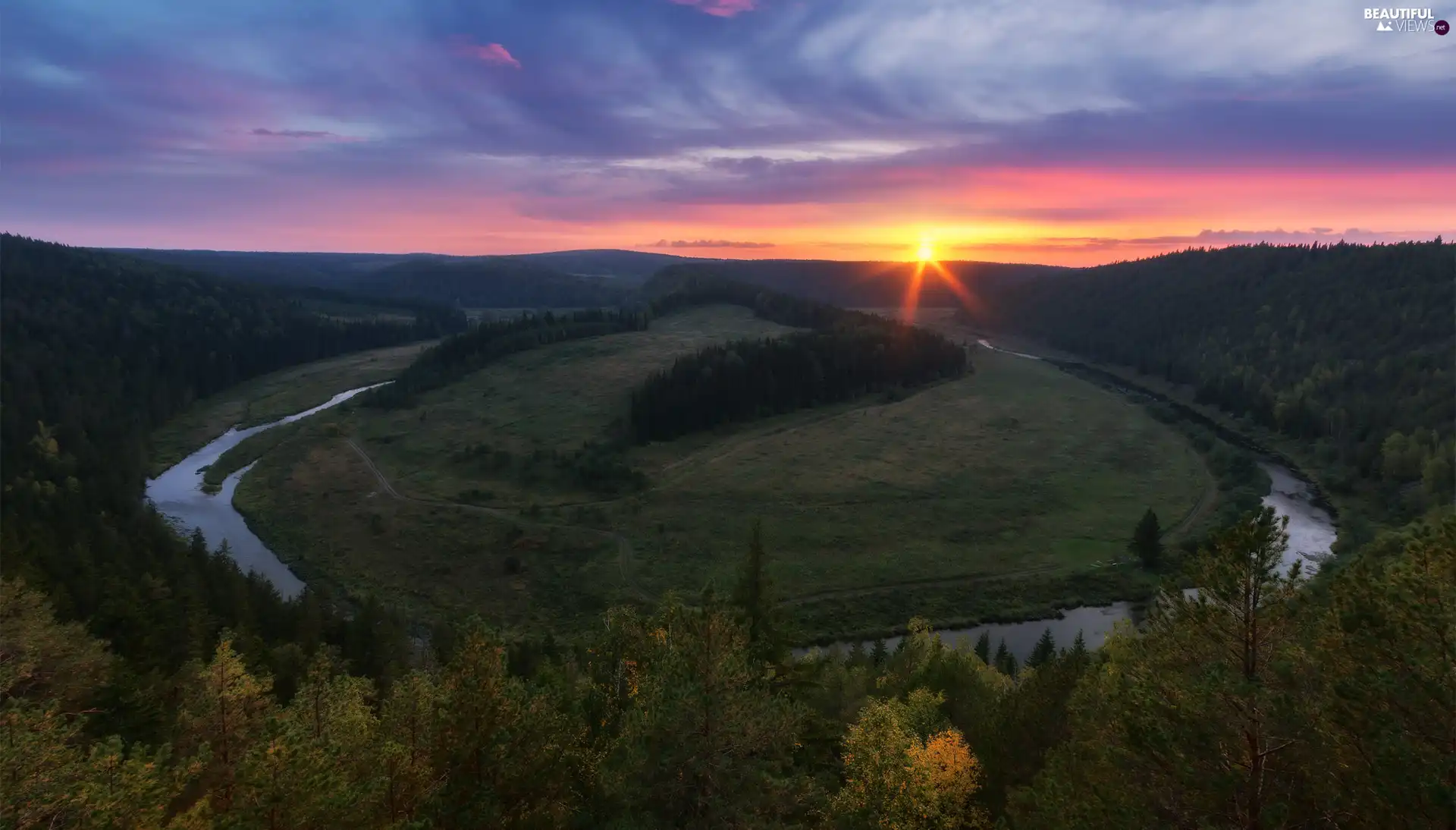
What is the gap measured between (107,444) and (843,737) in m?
121

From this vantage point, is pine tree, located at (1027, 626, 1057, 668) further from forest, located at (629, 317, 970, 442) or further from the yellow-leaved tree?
forest, located at (629, 317, 970, 442)

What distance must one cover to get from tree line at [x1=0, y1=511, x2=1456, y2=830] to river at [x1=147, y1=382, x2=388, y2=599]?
5298 cm

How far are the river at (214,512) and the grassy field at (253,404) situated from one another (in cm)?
384

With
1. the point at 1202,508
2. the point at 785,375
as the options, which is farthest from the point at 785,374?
the point at 1202,508

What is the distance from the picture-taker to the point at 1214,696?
13633 millimetres

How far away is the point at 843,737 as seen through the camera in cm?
2797

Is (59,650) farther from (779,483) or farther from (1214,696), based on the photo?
(779,483)

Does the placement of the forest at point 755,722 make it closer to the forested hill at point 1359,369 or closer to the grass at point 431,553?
the grass at point 431,553

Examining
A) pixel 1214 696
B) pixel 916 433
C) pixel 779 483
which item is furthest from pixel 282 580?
pixel 916 433

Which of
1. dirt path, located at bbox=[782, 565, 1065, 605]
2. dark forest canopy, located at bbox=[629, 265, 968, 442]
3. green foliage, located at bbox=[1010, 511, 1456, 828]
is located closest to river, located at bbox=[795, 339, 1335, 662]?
dirt path, located at bbox=[782, 565, 1065, 605]

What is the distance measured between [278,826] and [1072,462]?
4411 inches

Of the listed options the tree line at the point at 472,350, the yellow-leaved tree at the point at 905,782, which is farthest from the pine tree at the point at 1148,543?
the tree line at the point at 472,350

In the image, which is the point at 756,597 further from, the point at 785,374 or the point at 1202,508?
the point at 785,374

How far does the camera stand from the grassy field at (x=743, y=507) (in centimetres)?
7169
